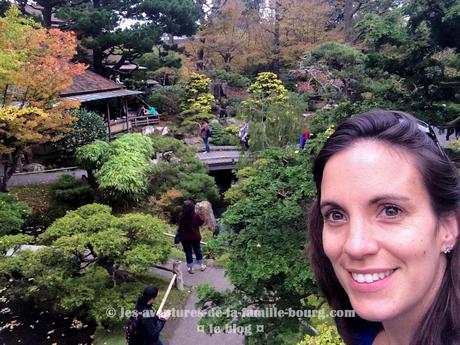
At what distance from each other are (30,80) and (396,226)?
9883 millimetres

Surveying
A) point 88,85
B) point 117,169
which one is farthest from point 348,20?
point 117,169

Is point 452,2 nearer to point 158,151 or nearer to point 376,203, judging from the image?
point 376,203

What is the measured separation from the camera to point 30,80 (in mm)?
9125

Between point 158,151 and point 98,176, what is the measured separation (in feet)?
9.16

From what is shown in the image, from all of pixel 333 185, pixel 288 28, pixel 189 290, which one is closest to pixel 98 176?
pixel 189 290

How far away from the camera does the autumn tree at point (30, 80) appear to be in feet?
28.3

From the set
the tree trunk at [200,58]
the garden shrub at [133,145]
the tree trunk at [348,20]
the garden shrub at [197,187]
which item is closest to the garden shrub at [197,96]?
the tree trunk at [200,58]

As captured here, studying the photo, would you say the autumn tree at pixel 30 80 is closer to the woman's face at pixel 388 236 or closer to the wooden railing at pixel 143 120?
the wooden railing at pixel 143 120

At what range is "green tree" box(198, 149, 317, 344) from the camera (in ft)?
11.3

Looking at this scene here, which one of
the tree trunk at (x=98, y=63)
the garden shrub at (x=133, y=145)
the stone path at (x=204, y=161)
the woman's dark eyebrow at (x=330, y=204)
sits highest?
the tree trunk at (x=98, y=63)

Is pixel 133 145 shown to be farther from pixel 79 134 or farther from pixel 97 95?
pixel 97 95

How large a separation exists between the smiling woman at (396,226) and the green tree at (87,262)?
4.80m

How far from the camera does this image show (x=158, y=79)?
24.8 metres

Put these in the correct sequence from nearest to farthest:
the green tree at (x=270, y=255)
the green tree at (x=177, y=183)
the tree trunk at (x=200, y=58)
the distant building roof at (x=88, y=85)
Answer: the green tree at (x=270, y=255)
the green tree at (x=177, y=183)
the distant building roof at (x=88, y=85)
the tree trunk at (x=200, y=58)
